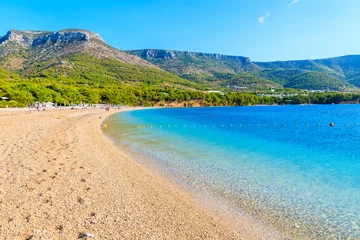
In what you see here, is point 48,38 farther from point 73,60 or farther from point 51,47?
point 73,60

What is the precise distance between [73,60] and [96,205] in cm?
15260

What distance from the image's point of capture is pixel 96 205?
7453 millimetres

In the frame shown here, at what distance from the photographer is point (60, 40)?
6791 inches

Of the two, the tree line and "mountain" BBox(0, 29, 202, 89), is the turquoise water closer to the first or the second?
the tree line

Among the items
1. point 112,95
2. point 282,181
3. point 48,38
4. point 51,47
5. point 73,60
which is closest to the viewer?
point 282,181

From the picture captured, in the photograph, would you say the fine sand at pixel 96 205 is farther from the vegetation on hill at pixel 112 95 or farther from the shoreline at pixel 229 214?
the vegetation on hill at pixel 112 95

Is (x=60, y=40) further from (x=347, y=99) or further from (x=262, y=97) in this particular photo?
(x=347, y=99)

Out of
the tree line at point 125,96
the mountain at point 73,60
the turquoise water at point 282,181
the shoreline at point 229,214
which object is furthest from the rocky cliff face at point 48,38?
the shoreline at point 229,214

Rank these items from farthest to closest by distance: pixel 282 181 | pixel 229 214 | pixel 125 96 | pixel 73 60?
1. pixel 73 60
2. pixel 125 96
3. pixel 282 181
4. pixel 229 214

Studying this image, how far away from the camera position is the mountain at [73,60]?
133 metres

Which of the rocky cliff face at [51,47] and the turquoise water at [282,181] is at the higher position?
the rocky cliff face at [51,47]

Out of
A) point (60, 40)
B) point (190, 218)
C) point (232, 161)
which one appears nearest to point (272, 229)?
point (190, 218)

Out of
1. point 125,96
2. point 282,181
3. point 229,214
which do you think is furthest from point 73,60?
point 229,214

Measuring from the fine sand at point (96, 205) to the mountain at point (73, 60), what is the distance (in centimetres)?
11687
